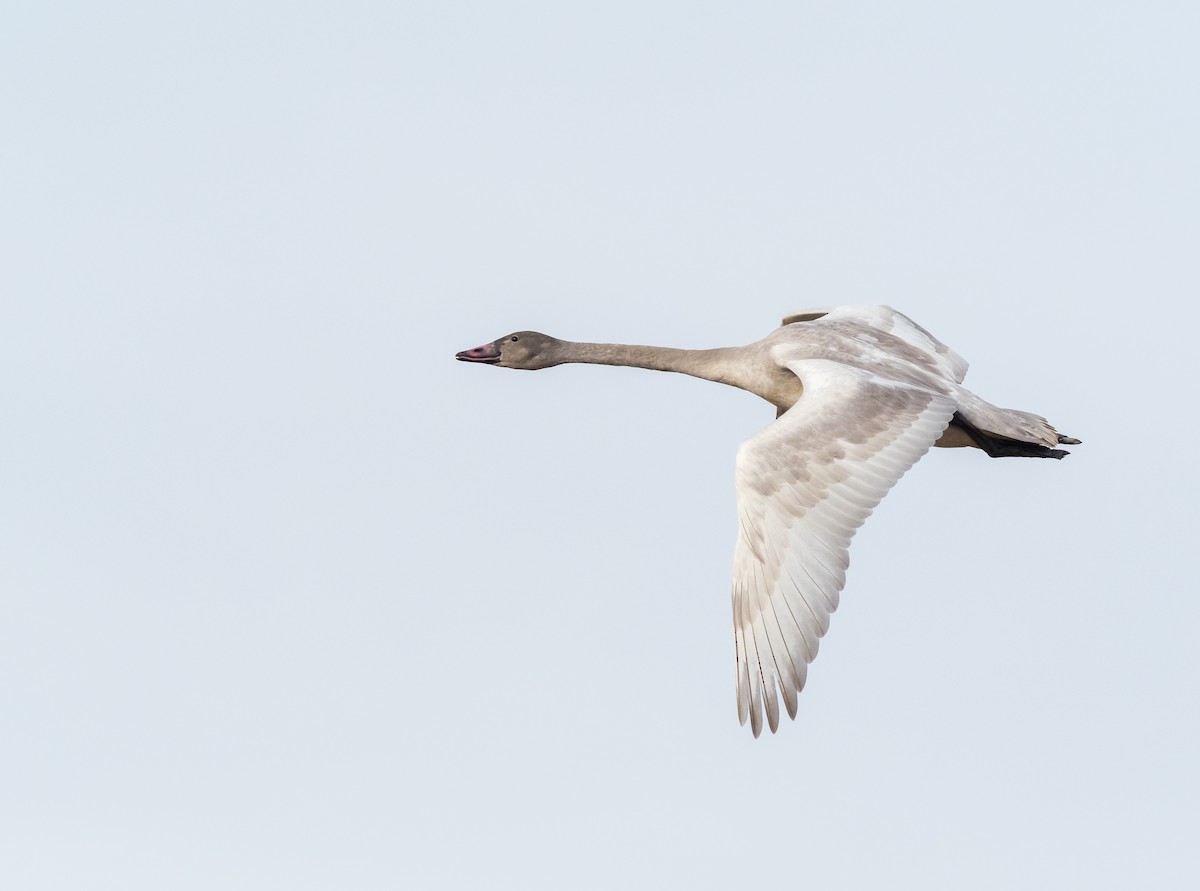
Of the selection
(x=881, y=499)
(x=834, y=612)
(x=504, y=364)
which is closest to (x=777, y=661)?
(x=834, y=612)

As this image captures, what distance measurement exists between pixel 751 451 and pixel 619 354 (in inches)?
194

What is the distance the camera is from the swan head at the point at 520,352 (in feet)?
71.1

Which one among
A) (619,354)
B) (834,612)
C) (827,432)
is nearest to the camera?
(834,612)

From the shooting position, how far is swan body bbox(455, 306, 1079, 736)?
623 inches

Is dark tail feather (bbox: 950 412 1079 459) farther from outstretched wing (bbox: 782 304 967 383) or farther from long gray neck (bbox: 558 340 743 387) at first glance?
long gray neck (bbox: 558 340 743 387)

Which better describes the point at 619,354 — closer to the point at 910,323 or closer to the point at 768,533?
the point at 910,323

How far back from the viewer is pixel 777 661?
15781 millimetres

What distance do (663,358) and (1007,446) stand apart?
3.90 meters

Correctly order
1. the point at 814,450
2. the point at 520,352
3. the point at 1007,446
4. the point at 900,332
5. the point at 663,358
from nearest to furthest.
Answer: the point at 814,450
the point at 1007,446
the point at 663,358
the point at 900,332
the point at 520,352

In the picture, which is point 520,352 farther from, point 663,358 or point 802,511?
point 802,511

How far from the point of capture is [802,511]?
16312 millimetres

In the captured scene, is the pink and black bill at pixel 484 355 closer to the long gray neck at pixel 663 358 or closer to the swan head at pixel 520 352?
the swan head at pixel 520 352

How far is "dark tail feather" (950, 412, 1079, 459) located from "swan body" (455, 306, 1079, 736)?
20 millimetres

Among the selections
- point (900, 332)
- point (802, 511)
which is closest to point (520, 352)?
point (900, 332)
